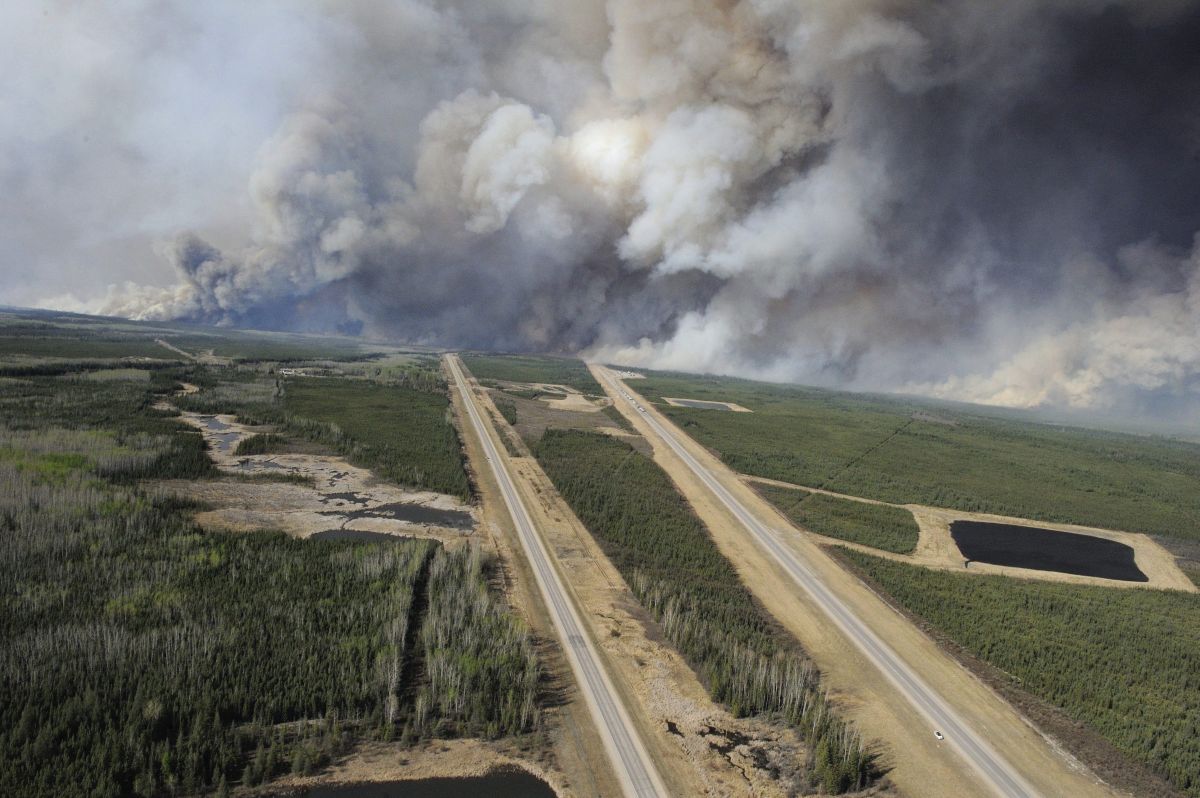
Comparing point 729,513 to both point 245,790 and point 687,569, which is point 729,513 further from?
point 245,790

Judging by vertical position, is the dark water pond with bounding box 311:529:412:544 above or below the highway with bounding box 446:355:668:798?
above

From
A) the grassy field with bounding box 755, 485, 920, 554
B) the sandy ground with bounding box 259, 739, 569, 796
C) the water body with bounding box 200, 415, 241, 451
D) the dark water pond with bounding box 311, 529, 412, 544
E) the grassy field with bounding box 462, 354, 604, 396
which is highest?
the grassy field with bounding box 462, 354, 604, 396

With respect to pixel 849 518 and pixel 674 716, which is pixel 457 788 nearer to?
pixel 674 716

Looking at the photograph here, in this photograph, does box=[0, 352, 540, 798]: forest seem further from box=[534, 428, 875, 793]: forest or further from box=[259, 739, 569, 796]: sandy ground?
box=[534, 428, 875, 793]: forest

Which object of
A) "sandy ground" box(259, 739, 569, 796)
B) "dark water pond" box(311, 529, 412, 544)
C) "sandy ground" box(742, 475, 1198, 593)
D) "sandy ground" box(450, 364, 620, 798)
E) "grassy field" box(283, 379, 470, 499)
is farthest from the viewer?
"grassy field" box(283, 379, 470, 499)

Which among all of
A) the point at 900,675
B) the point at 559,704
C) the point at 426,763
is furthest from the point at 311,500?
the point at 900,675

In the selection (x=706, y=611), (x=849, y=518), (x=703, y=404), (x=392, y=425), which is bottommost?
(x=706, y=611)

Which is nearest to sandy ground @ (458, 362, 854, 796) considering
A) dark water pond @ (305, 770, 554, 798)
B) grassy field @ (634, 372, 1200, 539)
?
dark water pond @ (305, 770, 554, 798)

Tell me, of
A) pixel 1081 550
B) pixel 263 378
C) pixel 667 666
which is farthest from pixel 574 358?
pixel 667 666
